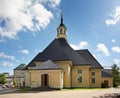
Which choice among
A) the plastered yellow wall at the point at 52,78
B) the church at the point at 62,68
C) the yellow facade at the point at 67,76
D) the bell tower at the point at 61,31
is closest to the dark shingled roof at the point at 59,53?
the church at the point at 62,68

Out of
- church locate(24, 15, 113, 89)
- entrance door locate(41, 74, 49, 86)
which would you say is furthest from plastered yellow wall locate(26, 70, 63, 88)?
entrance door locate(41, 74, 49, 86)

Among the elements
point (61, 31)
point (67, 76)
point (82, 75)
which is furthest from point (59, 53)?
point (61, 31)

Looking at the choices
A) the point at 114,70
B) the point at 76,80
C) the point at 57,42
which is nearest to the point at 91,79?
the point at 76,80

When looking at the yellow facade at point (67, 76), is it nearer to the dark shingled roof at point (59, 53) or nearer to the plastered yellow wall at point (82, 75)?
the plastered yellow wall at point (82, 75)

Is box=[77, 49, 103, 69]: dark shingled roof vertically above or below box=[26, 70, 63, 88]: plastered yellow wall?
above

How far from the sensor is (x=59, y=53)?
147ft

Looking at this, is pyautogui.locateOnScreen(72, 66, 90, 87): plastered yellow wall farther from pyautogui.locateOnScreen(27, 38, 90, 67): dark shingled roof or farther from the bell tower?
the bell tower

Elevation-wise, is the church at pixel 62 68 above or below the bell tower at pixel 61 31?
below

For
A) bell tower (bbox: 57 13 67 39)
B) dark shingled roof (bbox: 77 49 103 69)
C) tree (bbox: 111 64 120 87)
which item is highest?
bell tower (bbox: 57 13 67 39)

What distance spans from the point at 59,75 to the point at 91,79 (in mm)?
13490

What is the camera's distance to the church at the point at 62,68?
125 ft

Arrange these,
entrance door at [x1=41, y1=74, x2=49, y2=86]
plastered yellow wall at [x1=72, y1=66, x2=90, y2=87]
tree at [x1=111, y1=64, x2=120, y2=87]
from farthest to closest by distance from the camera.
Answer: tree at [x1=111, y1=64, x2=120, y2=87] < plastered yellow wall at [x1=72, y1=66, x2=90, y2=87] < entrance door at [x1=41, y1=74, x2=49, y2=86]

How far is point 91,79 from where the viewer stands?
49.3 m

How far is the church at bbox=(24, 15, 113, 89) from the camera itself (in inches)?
1503
